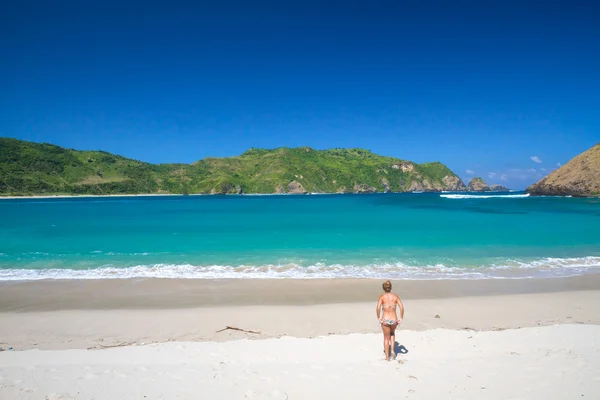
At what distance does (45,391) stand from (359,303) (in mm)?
8253

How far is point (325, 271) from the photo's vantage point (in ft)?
52.9

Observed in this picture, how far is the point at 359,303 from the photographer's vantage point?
11094mm

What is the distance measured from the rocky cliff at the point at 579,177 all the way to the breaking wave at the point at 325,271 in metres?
98.9

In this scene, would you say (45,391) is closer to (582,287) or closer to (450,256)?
(582,287)

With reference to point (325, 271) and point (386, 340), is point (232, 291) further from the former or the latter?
point (386, 340)

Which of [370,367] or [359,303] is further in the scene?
[359,303]

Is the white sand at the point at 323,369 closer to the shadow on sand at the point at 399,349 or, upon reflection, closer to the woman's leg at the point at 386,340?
the shadow on sand at the point at 399,349

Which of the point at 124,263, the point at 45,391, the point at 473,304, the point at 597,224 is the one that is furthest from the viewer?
the point at 597,224

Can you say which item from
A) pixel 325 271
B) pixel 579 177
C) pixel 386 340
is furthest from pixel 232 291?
pixel 579 177

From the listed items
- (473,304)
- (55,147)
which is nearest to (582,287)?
(473,304)

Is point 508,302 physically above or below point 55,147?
below

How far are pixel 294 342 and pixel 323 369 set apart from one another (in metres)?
1.61

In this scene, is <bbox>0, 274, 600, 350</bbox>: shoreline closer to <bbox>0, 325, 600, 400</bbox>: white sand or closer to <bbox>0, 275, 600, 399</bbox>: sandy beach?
<bbox>0, 275, 600, 399</bbox>: sandy beach

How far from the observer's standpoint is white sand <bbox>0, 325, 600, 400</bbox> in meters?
5.49
